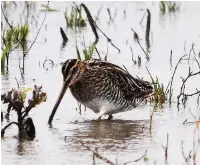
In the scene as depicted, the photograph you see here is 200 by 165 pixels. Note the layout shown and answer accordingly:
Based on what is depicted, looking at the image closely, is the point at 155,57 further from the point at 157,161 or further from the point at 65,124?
the point at 157,161

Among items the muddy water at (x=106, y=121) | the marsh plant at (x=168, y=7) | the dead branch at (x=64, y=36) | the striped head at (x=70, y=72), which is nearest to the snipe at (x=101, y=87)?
the striped head at (x=70, y=72)

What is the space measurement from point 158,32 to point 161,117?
16.4ft

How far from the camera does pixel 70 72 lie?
273 inches

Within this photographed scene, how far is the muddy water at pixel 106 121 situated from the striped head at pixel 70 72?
189 mm

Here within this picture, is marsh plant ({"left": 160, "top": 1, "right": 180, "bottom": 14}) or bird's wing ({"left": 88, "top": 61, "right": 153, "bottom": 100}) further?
marsh plant ({"left": 160, "top": 1, "right": 180, "bottom": 14})

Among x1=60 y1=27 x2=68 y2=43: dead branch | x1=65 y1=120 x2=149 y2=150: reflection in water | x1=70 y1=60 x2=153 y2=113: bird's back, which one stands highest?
x1=60 y1=27 x2=68 y2=43: dead branch

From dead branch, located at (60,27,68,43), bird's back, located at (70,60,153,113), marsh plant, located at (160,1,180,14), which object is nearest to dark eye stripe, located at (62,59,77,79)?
bird's back, located at (70,60,153,113)

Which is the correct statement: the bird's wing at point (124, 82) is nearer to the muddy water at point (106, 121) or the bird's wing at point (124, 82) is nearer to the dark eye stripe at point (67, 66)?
the muddy water at point (106, 121)

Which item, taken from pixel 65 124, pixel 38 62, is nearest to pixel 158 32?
pixel 38 62

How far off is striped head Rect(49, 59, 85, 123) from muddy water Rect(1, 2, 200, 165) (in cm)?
19

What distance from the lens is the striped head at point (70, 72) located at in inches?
269

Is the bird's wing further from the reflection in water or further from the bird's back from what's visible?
the reflection in water

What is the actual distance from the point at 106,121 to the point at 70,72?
57 centimetres

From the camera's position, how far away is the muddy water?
575 centimetres
